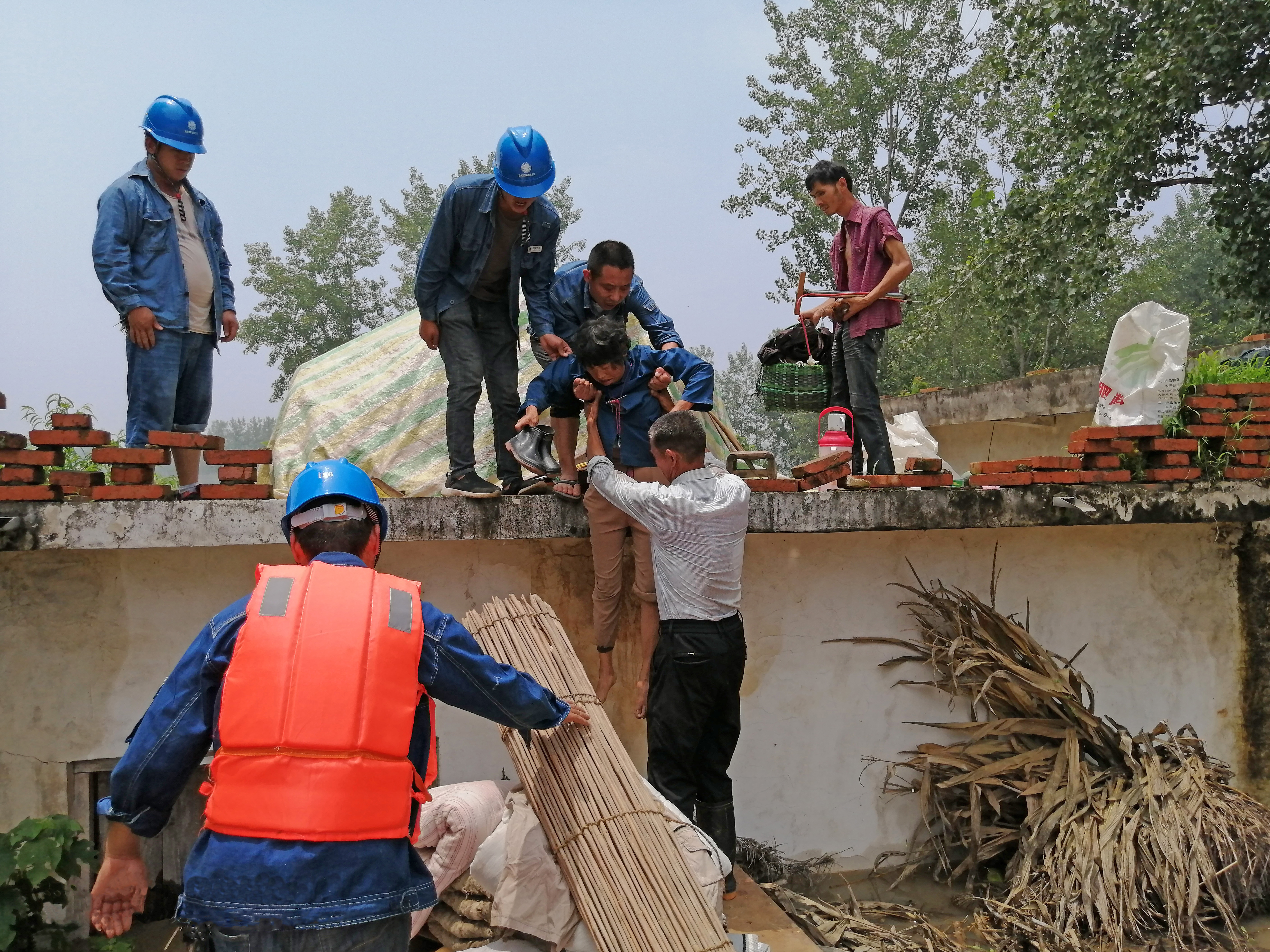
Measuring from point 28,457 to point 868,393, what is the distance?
3.88 m

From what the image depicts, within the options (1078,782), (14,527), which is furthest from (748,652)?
(14,527)

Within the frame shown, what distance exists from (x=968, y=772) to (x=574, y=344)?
2.76m

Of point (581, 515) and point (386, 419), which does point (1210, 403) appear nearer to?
point (581, 515)

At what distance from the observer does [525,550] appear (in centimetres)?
464

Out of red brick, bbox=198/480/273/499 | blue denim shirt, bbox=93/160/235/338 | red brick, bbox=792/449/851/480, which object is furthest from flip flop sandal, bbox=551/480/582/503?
blue denim shirt, bbox=93/160/235/338

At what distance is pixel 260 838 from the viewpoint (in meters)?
2.05

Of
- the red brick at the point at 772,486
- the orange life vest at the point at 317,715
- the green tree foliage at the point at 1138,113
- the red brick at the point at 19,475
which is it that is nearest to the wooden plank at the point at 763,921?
the red brick at the point at 772,486

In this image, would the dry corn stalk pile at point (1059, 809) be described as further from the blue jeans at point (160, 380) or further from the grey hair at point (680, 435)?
the blue jeans at point (160, 380)

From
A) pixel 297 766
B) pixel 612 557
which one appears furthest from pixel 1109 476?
pixel 297 766

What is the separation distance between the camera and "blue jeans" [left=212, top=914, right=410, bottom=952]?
2.05 meters

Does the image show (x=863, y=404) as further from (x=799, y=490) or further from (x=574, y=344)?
(x=574, y=344)

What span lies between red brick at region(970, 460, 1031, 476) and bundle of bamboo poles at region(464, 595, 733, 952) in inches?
93.3

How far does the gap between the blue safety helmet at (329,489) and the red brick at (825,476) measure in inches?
101

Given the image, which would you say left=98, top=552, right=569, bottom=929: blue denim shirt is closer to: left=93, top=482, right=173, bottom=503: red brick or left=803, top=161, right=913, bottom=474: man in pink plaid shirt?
left=93, top=482, right=173, bottom=503: red brick
